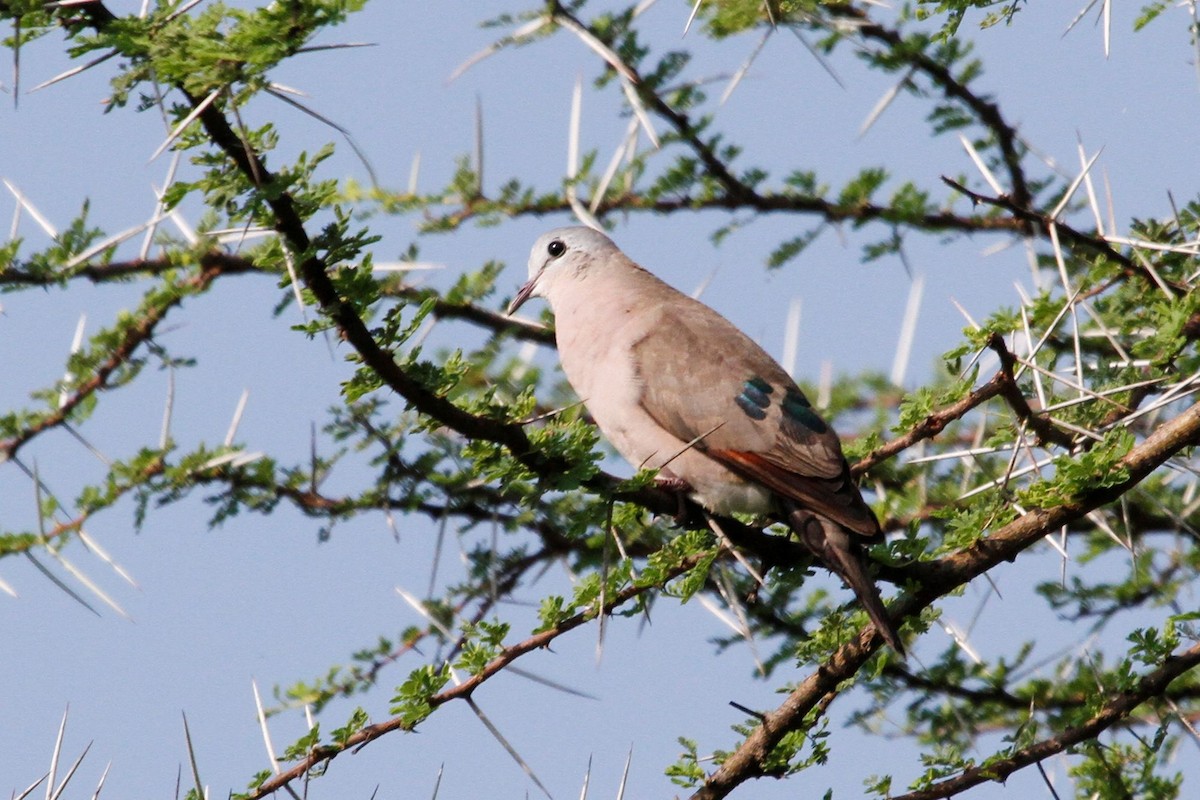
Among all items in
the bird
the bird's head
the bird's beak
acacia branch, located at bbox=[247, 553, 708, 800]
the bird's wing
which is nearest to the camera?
acacia branch, located at bbox=[247, 553, 708, 800]

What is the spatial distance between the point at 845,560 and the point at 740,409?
1205mm

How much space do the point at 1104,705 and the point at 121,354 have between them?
3233 mm

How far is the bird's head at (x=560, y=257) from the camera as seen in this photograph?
6.18 metres

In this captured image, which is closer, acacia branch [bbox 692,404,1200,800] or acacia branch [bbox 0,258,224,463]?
acacia branch [bbox 692,404,1200,800]

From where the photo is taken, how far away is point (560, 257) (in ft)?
20.6

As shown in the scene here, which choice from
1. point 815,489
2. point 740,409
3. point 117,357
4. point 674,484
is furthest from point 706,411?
point 117,357

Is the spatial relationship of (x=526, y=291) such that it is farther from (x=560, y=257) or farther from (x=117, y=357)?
(x=117, y=357)

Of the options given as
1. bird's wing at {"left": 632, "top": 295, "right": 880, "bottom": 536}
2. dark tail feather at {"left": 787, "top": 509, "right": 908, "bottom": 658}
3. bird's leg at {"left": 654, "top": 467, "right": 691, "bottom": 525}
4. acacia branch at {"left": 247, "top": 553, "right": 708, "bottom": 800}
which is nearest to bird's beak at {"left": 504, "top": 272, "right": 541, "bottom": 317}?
bird's wing at {"left": 632, "top": 295, "right": 880, "bottom": 536}

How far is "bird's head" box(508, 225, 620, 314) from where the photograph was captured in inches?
243

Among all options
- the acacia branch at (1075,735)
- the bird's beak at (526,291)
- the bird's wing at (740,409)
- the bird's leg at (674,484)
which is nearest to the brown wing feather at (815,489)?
the bird's wing at (740,409)

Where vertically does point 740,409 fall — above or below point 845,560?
above

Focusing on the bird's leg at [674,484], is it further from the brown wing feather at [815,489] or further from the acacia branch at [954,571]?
the acacia branch at [954,571]

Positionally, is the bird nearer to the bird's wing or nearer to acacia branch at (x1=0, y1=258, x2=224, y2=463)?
the bird's wing

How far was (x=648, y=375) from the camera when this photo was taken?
5.09m
